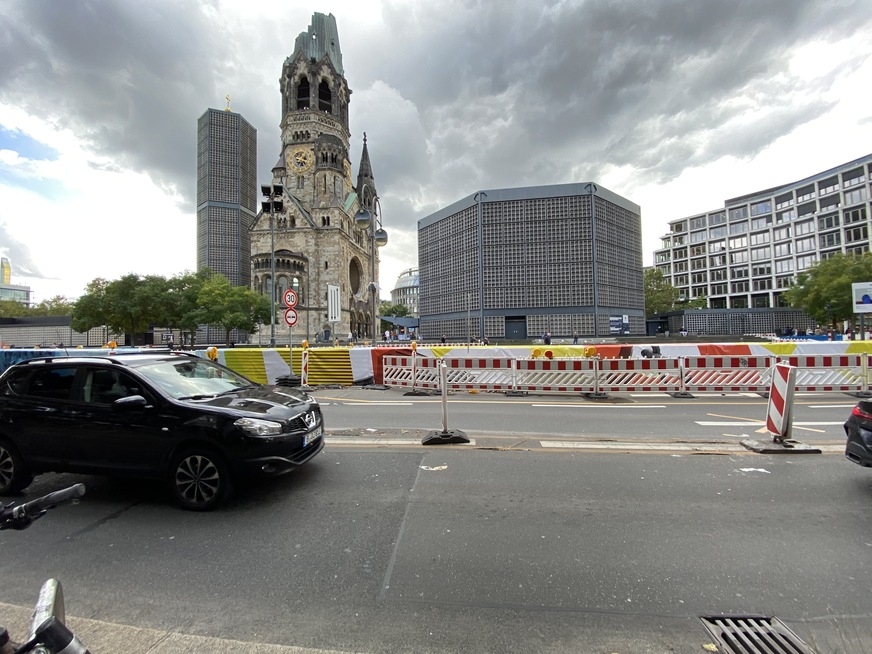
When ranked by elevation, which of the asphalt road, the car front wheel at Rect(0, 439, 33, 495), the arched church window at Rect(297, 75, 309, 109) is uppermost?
the arched church window at Rect(297, 75, 309, 109)

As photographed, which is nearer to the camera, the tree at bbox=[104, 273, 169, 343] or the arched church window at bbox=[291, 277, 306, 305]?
the tree at bbox=[104, 273, 169, 343]

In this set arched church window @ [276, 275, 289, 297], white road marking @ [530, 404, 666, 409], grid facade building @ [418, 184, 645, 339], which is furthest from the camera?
arched church window @ [276, 275, 289, 297]

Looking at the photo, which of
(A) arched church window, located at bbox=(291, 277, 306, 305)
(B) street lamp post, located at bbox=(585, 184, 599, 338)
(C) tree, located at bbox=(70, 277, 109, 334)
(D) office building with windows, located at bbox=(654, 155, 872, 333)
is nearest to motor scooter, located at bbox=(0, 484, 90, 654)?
(B) street lamp post, located at bbox=(585, 184, 599, 338)

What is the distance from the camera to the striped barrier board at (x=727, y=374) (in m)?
11.1

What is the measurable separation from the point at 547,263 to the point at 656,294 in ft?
112

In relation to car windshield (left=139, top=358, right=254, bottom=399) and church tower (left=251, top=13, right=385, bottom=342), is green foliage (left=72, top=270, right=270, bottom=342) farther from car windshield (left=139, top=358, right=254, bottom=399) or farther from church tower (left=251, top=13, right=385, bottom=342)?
car windshield (left=139, top=358, right=254, bottom=399)

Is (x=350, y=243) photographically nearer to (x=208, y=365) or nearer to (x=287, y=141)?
(x=287, y=141)

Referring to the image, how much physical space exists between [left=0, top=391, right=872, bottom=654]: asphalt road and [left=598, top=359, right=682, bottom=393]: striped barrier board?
6.30 metres

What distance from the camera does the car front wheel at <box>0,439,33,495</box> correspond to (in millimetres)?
4473

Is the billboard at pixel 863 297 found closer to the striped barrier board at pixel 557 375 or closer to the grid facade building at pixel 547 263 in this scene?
the striped barrier board at pixel 557 375

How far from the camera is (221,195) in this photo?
3103 inches

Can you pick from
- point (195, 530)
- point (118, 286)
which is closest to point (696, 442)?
point (195, 530)

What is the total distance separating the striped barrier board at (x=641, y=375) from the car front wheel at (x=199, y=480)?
9809mm

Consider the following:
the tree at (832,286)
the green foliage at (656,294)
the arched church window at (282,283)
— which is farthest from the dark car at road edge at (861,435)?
the green foliage at (656,294)
